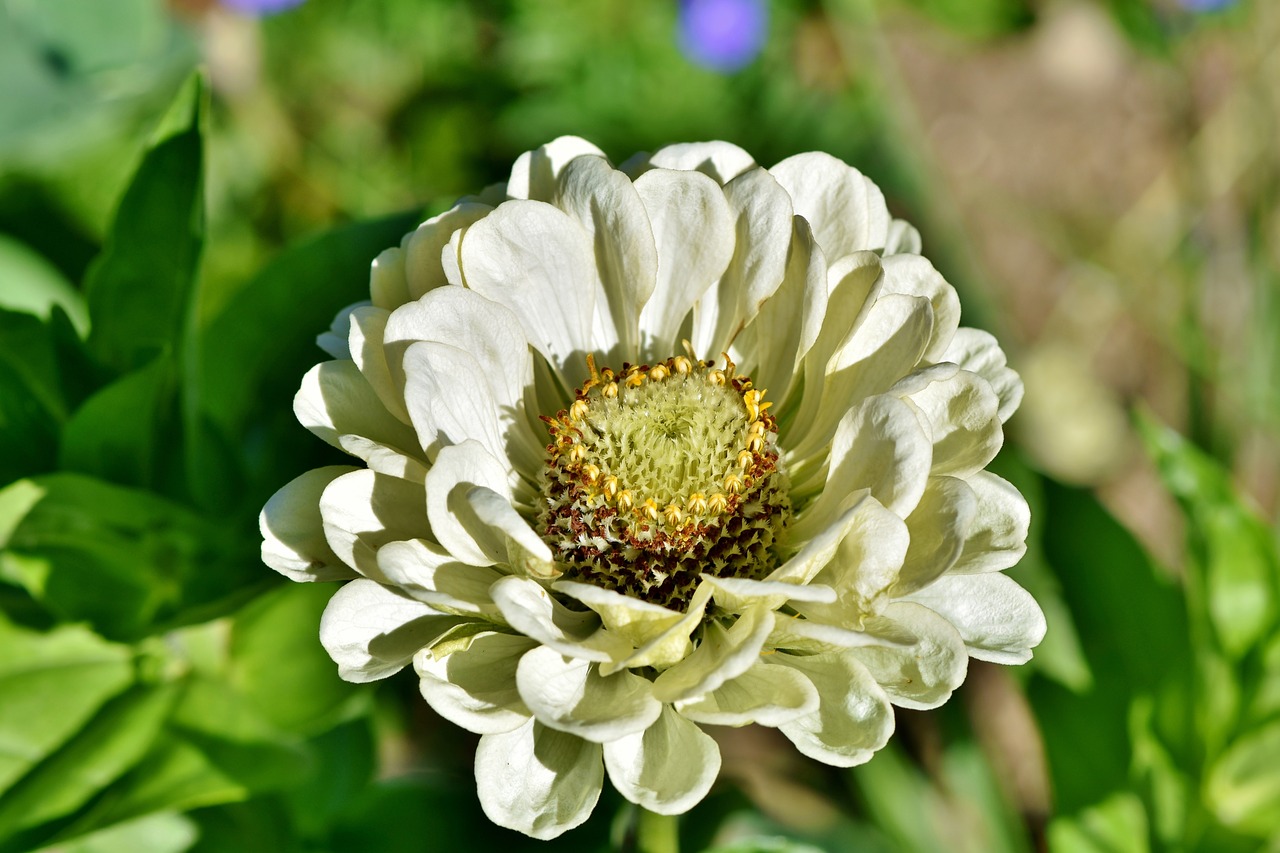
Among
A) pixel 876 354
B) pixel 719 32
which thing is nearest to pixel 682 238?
pixel 876 354

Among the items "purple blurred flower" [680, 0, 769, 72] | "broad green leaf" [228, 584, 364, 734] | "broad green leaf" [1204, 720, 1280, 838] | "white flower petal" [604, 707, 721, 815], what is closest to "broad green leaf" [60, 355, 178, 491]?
"broad green leaf" [228, 584, 364, 734]

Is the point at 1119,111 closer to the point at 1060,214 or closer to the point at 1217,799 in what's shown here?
the point at 1060,214

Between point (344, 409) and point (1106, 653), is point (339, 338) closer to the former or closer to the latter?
point (344, 409)

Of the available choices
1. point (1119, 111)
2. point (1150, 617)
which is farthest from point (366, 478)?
point (1119, 111)

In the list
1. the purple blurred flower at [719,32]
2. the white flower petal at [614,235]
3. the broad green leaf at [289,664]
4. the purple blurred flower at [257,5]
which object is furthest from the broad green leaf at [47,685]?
the purple blurred flower at [719,32]

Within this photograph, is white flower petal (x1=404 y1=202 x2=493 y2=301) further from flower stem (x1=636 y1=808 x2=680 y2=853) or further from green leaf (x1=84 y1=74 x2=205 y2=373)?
flower stem (x1=636 y1=808 x2=680 y2=853)

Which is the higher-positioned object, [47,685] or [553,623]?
[553,623]
